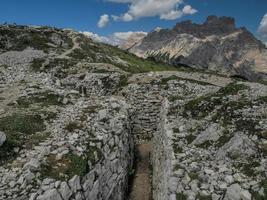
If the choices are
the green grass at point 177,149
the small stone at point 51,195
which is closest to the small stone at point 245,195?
the green grass at point 177,149

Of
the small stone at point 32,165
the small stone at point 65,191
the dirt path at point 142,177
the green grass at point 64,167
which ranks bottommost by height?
the dirt path at point 142,177

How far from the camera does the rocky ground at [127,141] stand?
1668 cm

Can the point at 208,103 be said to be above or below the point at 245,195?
above

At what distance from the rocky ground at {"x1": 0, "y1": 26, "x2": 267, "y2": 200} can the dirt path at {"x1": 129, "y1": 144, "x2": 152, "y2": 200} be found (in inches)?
31.3

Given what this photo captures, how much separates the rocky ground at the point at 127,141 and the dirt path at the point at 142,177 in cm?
80

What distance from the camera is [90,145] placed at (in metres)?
20.5

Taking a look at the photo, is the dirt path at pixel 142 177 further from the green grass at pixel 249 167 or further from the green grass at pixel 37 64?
the green grass at pixel 37 64

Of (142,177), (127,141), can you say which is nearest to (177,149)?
(127,141)

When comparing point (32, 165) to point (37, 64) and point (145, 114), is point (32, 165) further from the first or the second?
point (37, 64)

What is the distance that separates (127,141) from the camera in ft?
88.7

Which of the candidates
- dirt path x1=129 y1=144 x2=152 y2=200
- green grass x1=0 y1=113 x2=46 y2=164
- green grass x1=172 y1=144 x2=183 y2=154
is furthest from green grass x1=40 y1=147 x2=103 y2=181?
dirt path x1=129 y1=144 x2=152 y2=200

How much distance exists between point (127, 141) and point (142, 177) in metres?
3.80

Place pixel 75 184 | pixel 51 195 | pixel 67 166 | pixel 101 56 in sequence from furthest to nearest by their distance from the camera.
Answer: pixel 101 56 < pixel 67 166 < pixel 75 184 < pixel 51 195

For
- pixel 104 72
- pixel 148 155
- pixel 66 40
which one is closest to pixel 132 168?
pixel 148 155
